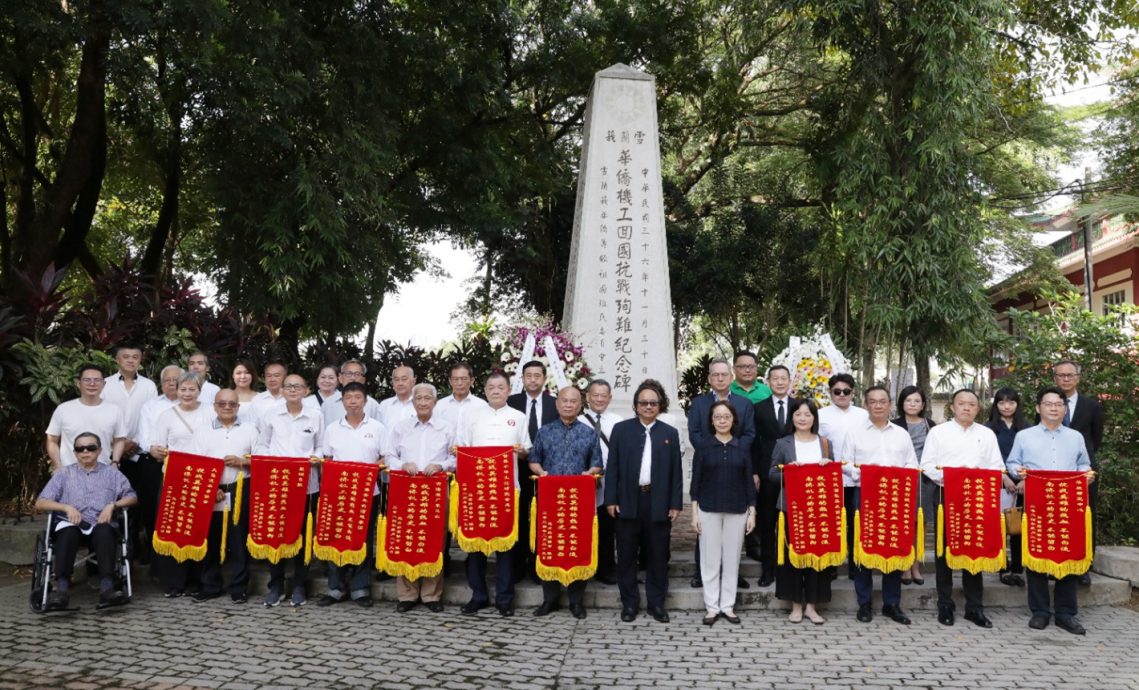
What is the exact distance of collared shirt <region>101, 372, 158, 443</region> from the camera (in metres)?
6.19

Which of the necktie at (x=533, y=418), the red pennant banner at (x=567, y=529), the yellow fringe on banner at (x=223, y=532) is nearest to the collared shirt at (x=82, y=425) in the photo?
the yellow fringe on banner at (x=223, y=532)

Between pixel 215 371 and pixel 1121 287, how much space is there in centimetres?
1735

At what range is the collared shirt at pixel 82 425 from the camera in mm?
5863

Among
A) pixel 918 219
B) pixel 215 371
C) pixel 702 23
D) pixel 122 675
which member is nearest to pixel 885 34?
pixel 918 219

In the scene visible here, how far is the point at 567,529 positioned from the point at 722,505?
3.38ft

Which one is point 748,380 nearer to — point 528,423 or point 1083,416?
point 528,423

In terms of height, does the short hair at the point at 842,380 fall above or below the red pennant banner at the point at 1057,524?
above

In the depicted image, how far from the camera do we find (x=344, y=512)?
5.84 m

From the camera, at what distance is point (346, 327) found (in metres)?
12.6

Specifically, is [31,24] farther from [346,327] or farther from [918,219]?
[918,219]

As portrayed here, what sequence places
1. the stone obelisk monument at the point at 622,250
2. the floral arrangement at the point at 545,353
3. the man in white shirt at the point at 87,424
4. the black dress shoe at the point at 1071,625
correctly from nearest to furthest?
the black dress shoe at the point at 1071,625, the man in white shirt at the point at 87,424, the floral arrangement at the point at 545,353, the stone obelisk monument at the point at 622,250

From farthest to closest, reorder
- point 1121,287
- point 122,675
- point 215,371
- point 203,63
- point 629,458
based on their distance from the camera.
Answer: point 1121,287 < point 203,63 < point 215,371 < point 629,458 < point 122,675

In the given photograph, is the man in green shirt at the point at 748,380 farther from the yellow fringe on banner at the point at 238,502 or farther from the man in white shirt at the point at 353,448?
the yellow fringe on banner at the point at 238,502

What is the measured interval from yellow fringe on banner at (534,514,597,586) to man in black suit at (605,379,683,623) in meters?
0.17
